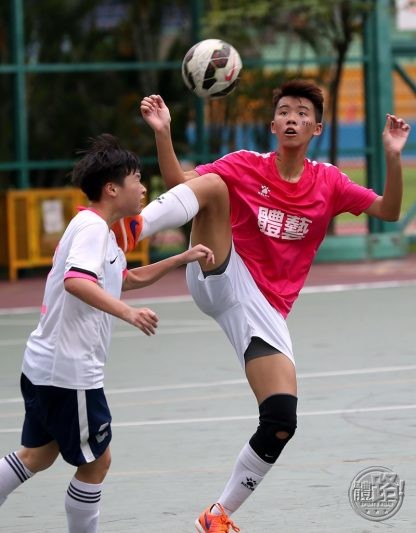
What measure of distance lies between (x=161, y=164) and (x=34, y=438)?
4.67 feet

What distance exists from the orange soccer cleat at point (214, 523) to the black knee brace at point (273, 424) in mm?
313

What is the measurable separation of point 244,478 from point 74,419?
0.95m

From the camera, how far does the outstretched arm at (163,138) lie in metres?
6.30

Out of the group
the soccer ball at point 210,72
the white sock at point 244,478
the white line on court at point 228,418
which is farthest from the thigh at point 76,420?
the white line on court at point 228,418

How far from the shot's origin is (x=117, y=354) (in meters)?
12.3

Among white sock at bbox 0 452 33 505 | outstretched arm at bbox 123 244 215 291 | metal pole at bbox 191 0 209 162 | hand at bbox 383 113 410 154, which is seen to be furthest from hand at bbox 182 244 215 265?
metal pole at bbox 191 0 209 162

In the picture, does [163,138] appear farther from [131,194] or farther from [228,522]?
[228,522]

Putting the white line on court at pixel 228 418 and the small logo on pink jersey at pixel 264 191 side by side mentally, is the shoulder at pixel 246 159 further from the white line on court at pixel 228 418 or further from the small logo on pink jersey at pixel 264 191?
the white line on court at pixel 228 418

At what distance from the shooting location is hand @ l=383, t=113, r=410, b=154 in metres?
6.55

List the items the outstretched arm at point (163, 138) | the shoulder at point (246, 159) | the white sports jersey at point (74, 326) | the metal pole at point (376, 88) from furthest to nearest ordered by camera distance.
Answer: the metal pole at point (376, 88), the shoulder at point (246, 159), the outstretched arm at point (163, 138), the white sports jersey at point (74, 326)

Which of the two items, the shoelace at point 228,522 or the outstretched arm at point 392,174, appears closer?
the shoelace at point 228,522

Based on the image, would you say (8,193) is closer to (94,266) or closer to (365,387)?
(365,387)

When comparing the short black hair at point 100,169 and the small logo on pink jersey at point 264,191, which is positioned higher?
the short black hair at point 100,169

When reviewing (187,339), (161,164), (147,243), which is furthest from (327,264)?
(161,164)
